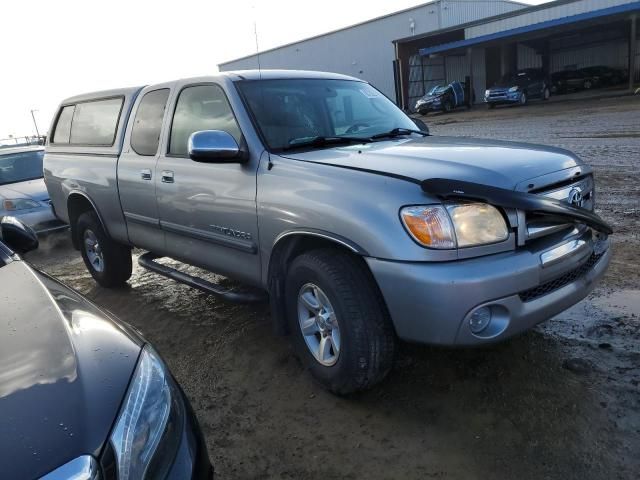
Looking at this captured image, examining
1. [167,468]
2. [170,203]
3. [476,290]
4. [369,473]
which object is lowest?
[369,473]

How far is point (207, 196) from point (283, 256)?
2.72 ft

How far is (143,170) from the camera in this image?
454cm

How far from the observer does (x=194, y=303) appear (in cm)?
516

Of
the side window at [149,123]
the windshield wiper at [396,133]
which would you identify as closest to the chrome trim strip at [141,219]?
the side window at [149,123]

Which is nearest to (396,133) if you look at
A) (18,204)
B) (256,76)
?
(256,76)

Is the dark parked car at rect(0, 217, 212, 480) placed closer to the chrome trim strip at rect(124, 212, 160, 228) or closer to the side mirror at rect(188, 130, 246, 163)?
the side mirror at rect(188, 130, 246, 163)

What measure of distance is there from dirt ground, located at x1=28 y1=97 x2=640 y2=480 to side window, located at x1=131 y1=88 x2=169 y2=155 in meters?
1.49

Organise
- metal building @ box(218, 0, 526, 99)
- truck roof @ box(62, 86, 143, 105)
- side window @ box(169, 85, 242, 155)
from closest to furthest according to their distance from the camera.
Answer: side window @ box(169, 85, 242, 155)
truck roof @ box(62, 86, 143, 105)
metal building @ box(218, 0, 526, 99)

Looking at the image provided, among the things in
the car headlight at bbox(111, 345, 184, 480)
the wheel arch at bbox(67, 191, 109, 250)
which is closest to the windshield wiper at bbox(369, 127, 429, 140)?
the car headlight at bbox(111, 345, 184, 480)

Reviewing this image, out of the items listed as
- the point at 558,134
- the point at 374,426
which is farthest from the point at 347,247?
the point at 558,134

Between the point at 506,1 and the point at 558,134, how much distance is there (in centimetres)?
3570

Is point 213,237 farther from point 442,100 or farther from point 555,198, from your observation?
point 442,100

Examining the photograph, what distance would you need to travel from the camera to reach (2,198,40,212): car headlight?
8094 mm

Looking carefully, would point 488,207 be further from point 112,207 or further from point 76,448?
point 112,207
